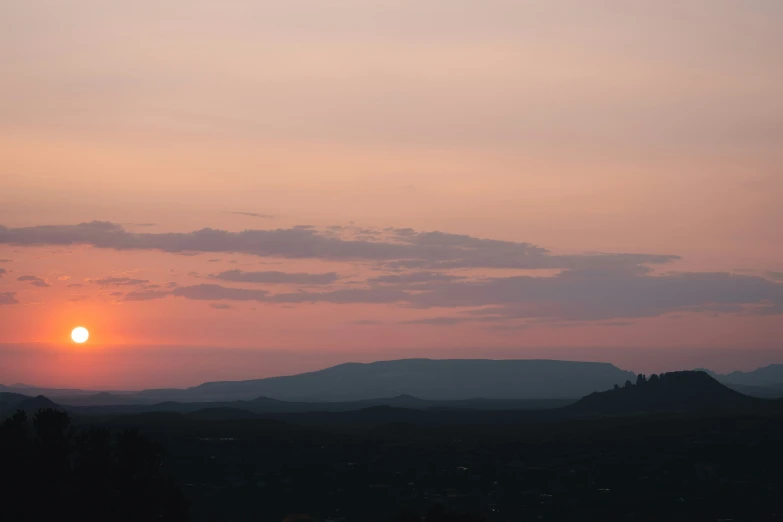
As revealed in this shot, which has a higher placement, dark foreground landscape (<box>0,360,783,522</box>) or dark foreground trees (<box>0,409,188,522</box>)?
dark foreground trees (<box>0,409,188,522</box>)

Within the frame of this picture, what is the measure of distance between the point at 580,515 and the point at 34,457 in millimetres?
86171

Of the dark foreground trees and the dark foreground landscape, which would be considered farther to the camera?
the dark foreground landscape

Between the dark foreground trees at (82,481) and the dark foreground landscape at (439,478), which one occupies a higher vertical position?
the dark foreground trees at (82,481)

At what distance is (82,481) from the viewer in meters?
78.6

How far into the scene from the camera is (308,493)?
15862 cm

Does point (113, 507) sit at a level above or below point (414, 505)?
above

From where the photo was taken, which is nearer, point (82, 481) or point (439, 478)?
point (82, 481)

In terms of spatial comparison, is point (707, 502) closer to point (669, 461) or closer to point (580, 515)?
point (580, 515)

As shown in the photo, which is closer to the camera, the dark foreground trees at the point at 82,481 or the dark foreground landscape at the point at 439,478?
the dark foreground trees at the point at 82,481

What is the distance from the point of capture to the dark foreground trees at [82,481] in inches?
3012

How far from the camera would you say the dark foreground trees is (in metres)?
76.5

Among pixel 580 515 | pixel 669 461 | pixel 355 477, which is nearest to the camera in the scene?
pixel 580 515

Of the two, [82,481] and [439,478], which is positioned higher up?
[82,481]

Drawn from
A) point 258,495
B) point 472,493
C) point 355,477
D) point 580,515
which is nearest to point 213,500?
point 258,495
